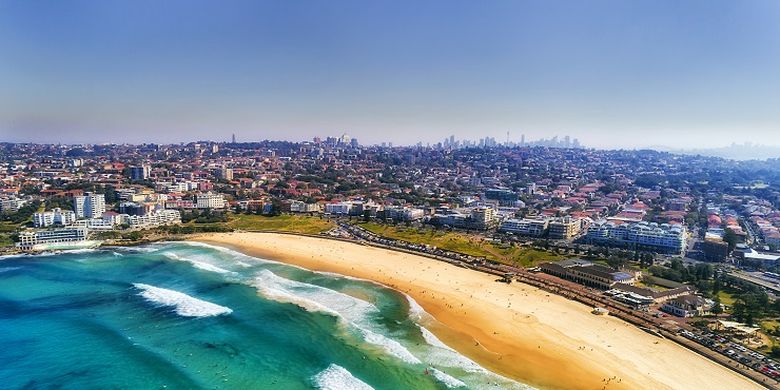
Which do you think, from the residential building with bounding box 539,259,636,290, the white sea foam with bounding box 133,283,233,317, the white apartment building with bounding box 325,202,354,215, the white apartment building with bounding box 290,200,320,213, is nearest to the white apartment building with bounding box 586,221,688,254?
the residential building with bounding box 539,259,636,290

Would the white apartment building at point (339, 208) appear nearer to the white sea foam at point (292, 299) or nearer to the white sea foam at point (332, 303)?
the white sea foam at point (332, 303)

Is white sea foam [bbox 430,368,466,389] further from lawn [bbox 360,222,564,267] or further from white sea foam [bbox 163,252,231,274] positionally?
white sea foam [bbox 163,252,231,274]

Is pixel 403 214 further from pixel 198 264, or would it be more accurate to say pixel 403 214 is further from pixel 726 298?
pixel 726 298

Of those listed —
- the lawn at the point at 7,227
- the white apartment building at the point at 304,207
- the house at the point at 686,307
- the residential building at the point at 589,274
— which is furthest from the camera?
the white apartment building at the point at 304,207

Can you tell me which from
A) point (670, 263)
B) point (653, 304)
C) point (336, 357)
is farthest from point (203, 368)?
point (670, 263)

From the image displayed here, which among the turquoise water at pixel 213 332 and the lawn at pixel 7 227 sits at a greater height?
the lawn at pixel 7 227

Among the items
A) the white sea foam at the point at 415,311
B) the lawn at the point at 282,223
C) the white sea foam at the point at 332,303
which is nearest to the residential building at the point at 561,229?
the lawn at the point at 282,223

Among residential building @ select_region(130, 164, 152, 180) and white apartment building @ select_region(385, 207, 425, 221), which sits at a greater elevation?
residential building @ select_region(130, 164, 152, 180)
